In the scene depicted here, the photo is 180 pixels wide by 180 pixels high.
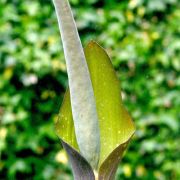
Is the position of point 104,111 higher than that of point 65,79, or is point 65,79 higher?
point 104,111

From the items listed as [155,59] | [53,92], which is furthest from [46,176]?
[155,59]

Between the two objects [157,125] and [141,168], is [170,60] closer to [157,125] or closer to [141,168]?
[157,125]

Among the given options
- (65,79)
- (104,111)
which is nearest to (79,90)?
(104,111)

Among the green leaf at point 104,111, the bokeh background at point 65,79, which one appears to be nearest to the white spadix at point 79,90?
the green leaf at point 104,111

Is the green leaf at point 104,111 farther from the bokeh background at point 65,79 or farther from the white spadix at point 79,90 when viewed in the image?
the bokeh background at point 65,79

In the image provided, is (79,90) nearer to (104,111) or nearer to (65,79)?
(104,111)

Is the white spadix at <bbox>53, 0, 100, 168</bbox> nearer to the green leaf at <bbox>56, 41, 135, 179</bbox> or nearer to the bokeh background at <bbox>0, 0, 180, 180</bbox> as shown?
the green leaf at <bbox>56, 41, 135, 179</bbox>
